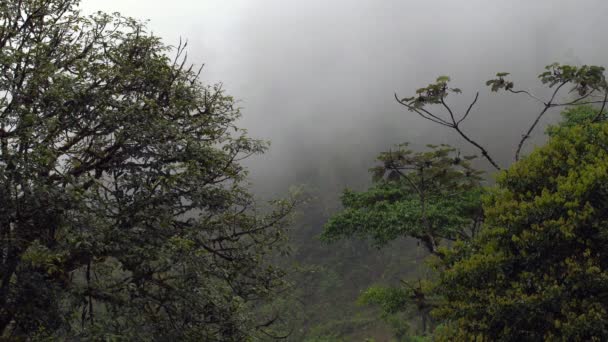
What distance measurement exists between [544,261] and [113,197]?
7362 mm

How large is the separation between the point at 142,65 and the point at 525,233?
7.82 m

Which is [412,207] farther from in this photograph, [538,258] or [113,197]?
[113,197]

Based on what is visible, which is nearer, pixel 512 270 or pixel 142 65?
pixel 512 270

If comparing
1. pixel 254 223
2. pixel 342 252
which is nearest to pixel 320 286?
pixel 342 252

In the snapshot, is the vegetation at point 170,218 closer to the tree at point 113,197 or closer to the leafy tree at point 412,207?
the tree at point 113,197

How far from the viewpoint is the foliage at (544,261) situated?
7203 millimetres

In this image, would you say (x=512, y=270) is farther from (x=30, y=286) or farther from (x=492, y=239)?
(x=30, y=286)

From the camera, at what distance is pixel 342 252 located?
244 ft

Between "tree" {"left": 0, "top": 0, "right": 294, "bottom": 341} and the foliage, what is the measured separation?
435 centimetres

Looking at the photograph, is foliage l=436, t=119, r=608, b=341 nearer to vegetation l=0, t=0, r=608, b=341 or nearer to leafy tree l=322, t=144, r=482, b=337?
vegetation l=0, t=0, r=608, b=341

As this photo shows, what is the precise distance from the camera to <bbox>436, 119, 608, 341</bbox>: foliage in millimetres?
7203

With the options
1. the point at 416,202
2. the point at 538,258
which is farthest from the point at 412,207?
the point at 538,258

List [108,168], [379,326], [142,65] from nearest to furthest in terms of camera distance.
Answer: [108,168]
[142,65]
[379,326]

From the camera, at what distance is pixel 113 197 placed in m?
9.20
